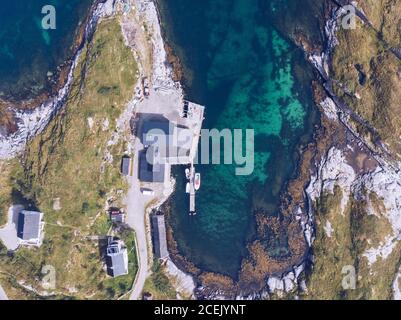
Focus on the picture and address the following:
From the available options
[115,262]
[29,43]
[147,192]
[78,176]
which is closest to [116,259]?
[115,262]

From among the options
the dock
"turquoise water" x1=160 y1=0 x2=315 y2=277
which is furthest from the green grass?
the dock

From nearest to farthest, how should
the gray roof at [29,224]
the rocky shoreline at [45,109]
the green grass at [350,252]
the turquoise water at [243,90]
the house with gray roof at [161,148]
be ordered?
the gray roof at [29,224] → the green grass at [350,252] → the rocky shoreline at [45,109] → the house with gray roof at [161,148] → the turquoise water at [243,90]

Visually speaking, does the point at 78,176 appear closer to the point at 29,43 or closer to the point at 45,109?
the point at 45,109

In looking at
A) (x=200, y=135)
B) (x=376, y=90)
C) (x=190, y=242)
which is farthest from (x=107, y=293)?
(x=376, y=90)

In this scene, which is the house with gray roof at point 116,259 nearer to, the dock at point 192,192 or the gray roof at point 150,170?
the gray roof at point 150,170

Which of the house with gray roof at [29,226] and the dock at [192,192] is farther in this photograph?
the dock at [192,192]

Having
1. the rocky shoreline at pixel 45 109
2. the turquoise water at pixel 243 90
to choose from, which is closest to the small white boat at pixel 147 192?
the turquoise water at pixel 243 90
